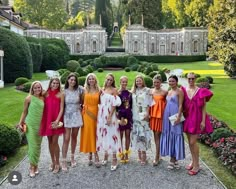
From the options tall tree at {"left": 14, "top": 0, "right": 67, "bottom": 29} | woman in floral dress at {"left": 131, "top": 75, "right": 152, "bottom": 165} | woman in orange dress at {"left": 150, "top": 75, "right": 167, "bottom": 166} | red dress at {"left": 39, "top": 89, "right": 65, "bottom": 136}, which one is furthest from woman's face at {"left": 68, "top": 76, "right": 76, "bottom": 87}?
tall tree at {"left": 14, "top": 0, "right": 67, "bottom": 29}

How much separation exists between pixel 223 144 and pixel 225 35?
23.6 meters

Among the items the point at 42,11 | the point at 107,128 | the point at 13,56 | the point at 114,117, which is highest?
the point at 42,11

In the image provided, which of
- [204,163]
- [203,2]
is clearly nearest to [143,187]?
[204,163]

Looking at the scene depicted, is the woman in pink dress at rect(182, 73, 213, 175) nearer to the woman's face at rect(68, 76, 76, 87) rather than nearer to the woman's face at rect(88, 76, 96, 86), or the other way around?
the woman's face at rect(88, 76, 96, 86)

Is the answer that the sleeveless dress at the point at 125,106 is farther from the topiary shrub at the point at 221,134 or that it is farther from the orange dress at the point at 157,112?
the topiary shrub at the point at 221,134

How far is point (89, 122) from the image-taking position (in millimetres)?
7027

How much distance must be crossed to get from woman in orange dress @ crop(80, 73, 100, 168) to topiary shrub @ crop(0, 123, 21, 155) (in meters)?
2.19

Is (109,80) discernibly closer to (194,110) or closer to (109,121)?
(109,121)

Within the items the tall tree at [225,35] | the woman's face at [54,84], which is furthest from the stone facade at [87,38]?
the woman's face at [54,84]

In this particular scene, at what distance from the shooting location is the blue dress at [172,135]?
6.70m

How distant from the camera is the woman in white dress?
6.91m

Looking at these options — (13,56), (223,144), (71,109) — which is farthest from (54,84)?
(13,56)

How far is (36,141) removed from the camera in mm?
6566

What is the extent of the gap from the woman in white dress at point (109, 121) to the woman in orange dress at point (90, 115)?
0.10m
